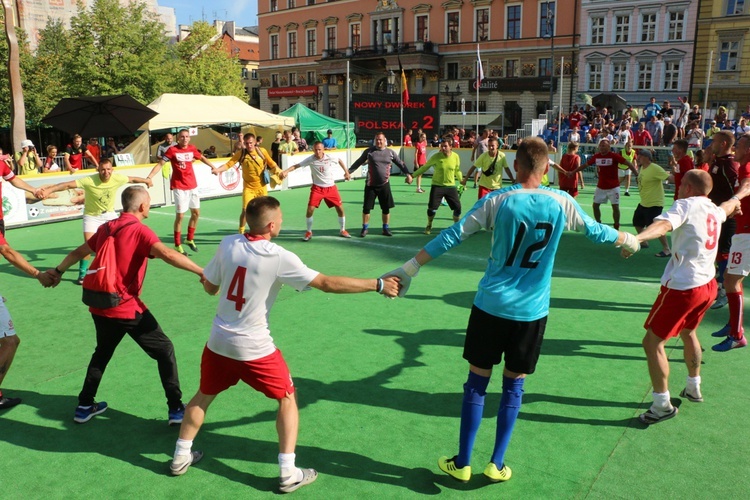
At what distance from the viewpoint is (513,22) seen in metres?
53.8

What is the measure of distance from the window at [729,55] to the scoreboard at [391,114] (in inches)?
1003

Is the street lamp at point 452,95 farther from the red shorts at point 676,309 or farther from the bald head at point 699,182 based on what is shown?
the red shorts at point 676,309

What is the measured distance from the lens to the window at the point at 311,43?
219ft

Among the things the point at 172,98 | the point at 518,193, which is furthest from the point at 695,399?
the point at 172,98

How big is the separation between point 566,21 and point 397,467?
5212 cm

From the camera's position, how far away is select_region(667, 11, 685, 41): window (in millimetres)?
43906

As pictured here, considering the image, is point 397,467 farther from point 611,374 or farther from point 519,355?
point 611,374

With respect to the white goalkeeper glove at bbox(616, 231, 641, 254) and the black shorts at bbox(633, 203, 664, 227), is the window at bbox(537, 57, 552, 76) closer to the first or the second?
the black shorts at bbox(633, 203, 664, 227)

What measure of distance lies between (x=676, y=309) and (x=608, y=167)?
833 centimetres

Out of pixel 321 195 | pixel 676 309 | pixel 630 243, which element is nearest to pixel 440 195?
pixel 321 195

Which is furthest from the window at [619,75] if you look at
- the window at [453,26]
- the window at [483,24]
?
the window at [453,26]

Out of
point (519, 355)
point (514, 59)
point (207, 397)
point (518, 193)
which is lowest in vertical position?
point (207, 397)

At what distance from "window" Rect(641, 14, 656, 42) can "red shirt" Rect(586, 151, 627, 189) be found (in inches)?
1507

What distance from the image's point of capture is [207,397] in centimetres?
410
